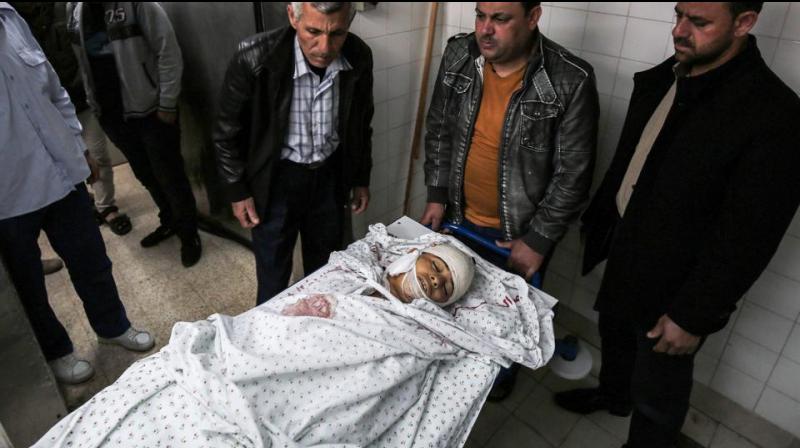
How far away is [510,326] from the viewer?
146cm

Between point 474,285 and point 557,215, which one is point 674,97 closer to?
point 557,215

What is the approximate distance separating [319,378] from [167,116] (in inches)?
78.3

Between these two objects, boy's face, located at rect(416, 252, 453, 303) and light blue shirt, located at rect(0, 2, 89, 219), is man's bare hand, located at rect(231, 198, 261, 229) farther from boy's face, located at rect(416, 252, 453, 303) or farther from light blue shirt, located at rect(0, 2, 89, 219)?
boy's face, located at rect(416, 252, 453, 303)

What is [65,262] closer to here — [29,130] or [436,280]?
[29,130]

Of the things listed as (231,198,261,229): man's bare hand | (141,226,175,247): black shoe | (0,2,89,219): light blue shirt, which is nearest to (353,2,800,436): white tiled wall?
(231,198,261,229): man's bare hand

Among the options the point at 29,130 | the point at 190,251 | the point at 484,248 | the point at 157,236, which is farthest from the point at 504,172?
the point at 157,236

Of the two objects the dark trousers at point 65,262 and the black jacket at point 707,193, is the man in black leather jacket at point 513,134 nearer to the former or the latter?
the black jacket at point 707,193

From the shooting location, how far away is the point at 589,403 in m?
2.12

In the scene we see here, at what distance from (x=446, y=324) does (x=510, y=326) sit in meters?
0.22

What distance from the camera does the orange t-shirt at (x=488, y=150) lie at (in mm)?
1775

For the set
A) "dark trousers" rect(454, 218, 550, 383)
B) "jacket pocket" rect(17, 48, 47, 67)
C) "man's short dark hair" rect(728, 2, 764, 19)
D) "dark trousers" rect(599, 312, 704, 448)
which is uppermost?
"man's short dark hair" rect(728, 2, 764, 19)

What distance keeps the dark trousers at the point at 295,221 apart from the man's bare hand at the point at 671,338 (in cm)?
139

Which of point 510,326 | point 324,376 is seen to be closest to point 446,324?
point 510,326

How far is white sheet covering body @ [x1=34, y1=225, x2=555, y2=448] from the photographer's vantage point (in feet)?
3.53
